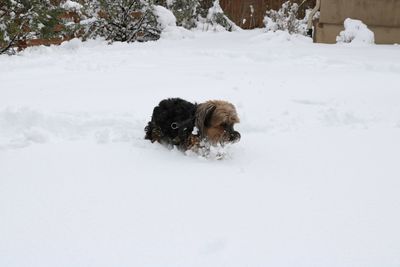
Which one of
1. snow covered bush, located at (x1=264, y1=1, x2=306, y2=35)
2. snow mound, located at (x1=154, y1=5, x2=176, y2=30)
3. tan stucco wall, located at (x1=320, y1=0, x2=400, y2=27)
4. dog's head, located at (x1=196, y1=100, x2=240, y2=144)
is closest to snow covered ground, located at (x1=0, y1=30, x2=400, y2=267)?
dog's head, located at (x1=196, y1=100, x2=240, y2=144)

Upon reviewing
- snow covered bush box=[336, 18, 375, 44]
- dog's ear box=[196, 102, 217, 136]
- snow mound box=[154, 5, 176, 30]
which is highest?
snow mound box=[154, 5, 176, 30]

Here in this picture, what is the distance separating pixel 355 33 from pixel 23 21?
8.59 meters

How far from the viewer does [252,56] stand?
31.0 ft

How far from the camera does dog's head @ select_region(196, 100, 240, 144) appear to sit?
14.0ft

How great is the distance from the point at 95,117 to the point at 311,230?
3.21 meters

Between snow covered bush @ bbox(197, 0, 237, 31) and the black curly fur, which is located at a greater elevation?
snow covered bush @ bbox(197, 0, 237, 31)

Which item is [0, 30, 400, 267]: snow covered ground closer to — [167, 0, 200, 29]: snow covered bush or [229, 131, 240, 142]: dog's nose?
[229, 131, 240, 142]: dog's nose

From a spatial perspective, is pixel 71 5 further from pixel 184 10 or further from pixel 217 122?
Answer: pixel 217 122

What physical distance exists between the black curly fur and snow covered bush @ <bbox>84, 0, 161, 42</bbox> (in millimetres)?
8938

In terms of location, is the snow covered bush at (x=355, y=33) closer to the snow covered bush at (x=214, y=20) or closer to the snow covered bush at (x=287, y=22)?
the snow covered bush at (x=287, y=22)

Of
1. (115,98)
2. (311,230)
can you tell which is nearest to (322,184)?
(311,230)

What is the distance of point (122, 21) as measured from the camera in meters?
13.2

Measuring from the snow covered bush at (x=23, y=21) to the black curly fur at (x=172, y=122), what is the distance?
7.28 m

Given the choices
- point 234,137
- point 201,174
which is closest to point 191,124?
point 234,137
